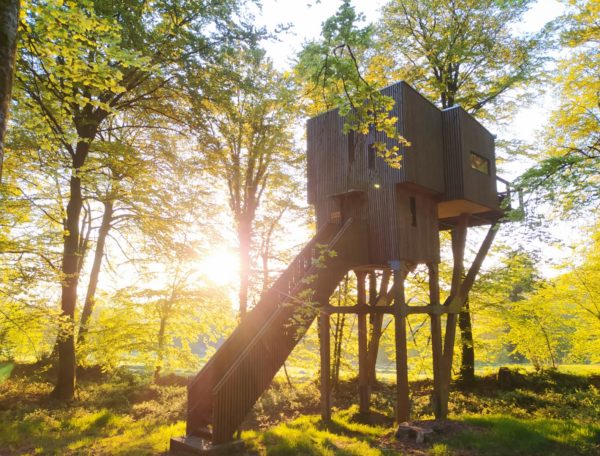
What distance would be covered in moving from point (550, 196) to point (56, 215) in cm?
1569

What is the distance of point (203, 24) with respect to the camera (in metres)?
11.9

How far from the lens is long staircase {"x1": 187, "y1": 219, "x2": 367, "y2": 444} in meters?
7.89

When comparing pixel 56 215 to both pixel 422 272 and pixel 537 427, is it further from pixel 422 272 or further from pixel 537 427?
pixel 537 427

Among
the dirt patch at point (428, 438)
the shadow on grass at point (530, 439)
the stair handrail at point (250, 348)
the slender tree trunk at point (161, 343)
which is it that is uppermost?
the stair handrail at point (250, 348)

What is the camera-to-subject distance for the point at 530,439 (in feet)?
27.3

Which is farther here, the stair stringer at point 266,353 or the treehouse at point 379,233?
the treehouse at point 379,233

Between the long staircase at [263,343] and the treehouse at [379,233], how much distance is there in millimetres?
28

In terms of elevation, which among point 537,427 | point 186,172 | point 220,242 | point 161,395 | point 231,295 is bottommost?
point 161,395

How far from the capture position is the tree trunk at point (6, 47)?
3.73m

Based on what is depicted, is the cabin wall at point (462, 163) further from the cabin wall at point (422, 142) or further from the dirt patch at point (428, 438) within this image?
the dirt patch at point (428, 438)

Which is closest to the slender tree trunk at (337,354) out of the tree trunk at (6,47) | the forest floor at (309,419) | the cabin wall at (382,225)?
the forest floor at (309,419)

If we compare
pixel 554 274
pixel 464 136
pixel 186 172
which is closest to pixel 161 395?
pixel 186 172

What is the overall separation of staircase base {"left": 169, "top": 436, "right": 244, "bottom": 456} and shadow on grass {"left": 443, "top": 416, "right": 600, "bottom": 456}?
4.29 metres

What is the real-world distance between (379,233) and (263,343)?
201 inches
